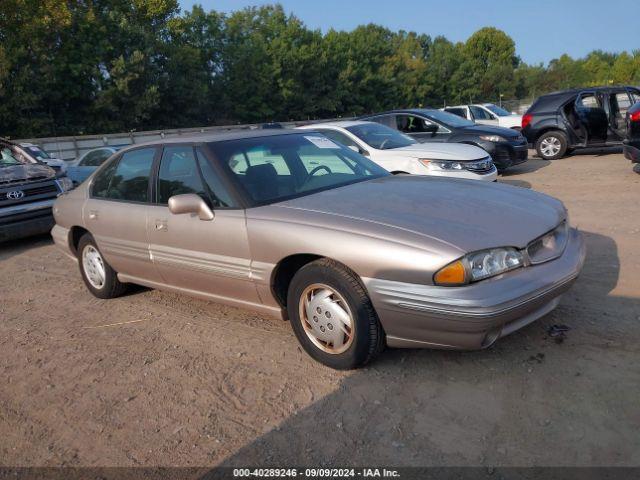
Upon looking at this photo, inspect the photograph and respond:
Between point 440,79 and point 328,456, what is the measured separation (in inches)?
2653

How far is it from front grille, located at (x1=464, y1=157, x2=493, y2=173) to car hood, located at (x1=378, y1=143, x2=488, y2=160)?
0.08m

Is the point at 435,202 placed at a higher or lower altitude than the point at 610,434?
higher

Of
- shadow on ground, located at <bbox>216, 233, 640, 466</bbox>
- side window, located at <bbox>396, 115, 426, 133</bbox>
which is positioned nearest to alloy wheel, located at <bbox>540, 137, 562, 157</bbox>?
side window, located at <bbox>396, 115, 426, 133</bbox>

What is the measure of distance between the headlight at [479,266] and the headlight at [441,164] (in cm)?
514

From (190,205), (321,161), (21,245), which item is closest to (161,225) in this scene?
(190,205)

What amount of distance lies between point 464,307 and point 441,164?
5.60m

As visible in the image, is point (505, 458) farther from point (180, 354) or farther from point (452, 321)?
point (180, 354)

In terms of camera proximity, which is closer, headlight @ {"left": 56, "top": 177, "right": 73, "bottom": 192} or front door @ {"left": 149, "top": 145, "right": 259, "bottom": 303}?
front door @ {"left": 149, "top": 145, "right": 259, "bottom": 303}

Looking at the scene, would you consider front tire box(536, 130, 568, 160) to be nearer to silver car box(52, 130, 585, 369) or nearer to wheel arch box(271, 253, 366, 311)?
silver car box(52, 130, 585, 369)

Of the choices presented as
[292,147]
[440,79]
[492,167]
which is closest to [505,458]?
[292,147]

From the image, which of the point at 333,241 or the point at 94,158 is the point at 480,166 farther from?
the point at 94,158

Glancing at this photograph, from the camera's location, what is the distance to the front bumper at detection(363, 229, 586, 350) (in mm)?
2828

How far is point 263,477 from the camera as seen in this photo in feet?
8.29

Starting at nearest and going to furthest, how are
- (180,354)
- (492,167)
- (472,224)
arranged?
(472,224) → (180,354) → (492,167)
